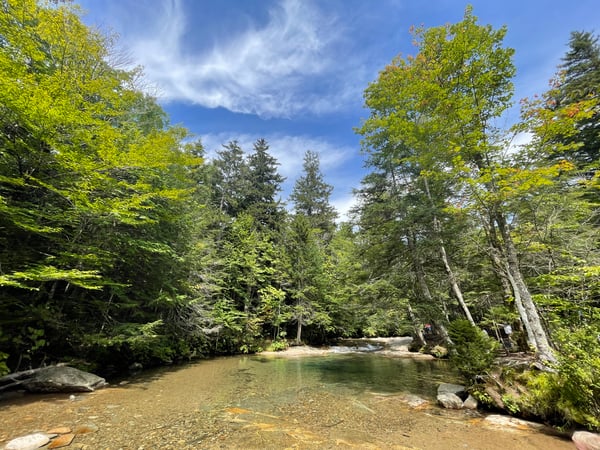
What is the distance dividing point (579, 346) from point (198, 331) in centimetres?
1375

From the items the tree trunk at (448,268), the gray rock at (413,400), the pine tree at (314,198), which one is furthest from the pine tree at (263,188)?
the gray rock at (413,400)

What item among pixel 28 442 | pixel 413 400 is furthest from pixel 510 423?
pixel 28 442

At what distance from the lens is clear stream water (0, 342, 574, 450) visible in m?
3.98

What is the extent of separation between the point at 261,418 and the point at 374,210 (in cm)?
1126

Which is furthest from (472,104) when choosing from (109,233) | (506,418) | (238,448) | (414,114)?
(109,233)

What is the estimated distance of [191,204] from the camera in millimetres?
14344

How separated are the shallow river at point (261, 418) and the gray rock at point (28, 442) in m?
0.40

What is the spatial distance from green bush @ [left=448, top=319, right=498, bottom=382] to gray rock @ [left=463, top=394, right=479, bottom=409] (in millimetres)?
376

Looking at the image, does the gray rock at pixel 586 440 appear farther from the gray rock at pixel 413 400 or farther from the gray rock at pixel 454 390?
the gray rock at pixel 413 400

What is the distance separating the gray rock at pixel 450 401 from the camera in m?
5.67

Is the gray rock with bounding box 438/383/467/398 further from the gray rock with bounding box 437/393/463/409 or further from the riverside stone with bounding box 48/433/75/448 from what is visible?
the riverside stone with bounding box 48/433/75/448

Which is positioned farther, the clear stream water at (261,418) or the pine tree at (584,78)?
the pine tree at (584,78)

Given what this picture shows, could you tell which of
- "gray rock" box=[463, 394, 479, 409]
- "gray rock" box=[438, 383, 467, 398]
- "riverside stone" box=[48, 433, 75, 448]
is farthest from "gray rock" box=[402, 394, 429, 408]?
"riverside stone" box=[48, 433, 75, 448]

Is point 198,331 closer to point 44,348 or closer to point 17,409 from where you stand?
point 44,348
